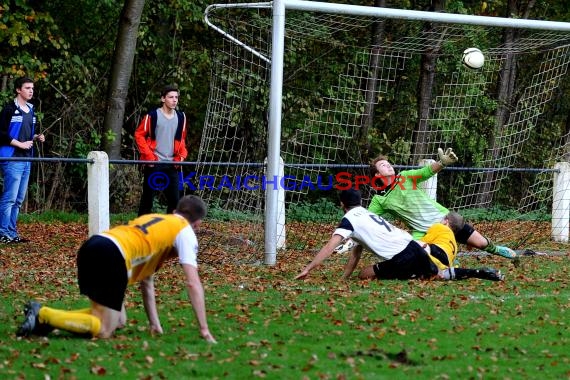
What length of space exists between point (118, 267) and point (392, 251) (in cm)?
384

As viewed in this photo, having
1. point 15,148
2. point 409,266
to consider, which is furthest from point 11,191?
point 409,266

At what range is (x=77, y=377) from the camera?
20.8 feet

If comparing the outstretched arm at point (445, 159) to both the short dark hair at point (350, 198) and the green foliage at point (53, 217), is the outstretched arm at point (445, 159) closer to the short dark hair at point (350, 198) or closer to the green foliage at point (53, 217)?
the short dark hair at point (350, 198)

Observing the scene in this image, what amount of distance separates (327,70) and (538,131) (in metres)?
9.22

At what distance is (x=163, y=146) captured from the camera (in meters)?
12.6

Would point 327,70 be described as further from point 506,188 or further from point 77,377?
point 77,377

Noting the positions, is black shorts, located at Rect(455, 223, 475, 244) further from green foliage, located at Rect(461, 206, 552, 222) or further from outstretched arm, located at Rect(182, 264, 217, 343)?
outstretched arm, located at Rect(182, 264, 217, 343)

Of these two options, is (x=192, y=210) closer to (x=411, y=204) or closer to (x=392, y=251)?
(x=392, y=251)

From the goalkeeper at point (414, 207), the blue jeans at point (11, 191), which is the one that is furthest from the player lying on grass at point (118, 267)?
the blue jeans at point (11, 191)

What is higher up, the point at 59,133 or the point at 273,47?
→ the point at 273,47

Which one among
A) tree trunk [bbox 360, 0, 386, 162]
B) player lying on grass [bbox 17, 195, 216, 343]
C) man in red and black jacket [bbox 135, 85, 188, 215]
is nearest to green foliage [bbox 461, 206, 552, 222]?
tree trunk [bbox 360, 0, 386, 162]

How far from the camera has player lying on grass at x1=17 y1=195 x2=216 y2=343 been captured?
23.6ft

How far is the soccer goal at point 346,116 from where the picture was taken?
12.7 m

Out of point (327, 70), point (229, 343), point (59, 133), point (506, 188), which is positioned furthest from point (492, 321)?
point (59, 133)
